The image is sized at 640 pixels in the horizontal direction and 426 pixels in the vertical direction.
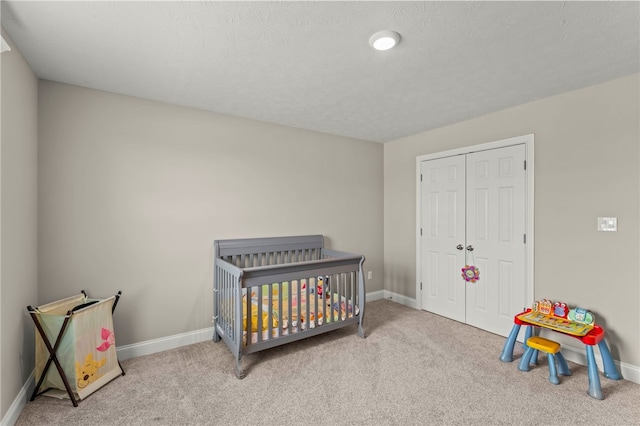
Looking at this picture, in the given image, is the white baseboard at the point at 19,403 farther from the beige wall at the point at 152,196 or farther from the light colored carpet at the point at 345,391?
the beige wall at the point at 152,196

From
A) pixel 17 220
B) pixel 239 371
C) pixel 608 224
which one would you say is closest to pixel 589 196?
pixel 608 224

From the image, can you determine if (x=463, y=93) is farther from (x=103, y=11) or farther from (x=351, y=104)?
(x=103, y=11)

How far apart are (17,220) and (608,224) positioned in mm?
4165

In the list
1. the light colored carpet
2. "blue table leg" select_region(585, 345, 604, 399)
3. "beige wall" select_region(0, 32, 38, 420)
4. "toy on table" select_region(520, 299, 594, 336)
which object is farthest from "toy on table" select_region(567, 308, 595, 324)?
"beige wall" select_region(0, 32, 38, 420)

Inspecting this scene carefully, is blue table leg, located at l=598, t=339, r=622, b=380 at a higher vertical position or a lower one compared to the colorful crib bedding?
lower

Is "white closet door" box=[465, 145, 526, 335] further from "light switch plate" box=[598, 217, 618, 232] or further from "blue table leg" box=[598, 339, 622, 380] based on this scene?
"blue table leg" box=[598, 339, 622, 380]

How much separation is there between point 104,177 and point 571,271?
4003 millimetres

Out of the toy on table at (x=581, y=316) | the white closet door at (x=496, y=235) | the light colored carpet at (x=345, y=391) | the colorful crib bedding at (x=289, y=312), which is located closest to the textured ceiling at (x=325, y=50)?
the white closet door at (x=496, y=235)

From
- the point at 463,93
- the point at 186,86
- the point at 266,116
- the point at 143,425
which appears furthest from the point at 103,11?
the point at 463,93

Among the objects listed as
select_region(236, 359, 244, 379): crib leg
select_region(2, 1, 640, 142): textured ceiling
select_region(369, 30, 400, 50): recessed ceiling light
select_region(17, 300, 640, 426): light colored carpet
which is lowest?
select_region(17, 300, 640, 426): light colored carpet

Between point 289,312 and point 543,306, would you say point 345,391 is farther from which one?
point 543,306

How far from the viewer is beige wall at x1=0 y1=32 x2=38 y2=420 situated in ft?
5.55

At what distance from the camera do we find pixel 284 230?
350 cm

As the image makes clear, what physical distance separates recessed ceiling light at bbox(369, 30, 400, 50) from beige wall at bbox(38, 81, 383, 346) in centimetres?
181
